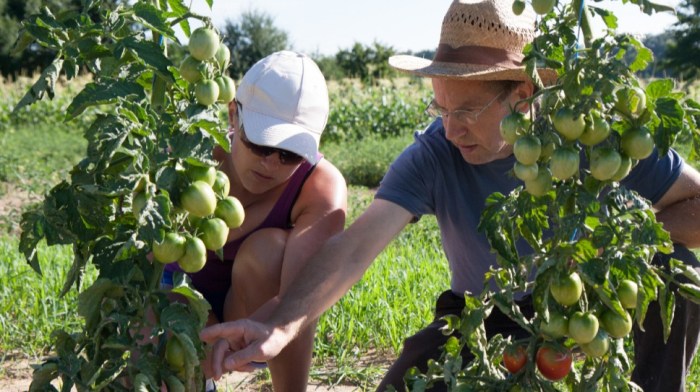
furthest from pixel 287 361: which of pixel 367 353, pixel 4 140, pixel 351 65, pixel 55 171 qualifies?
pixel 351 65

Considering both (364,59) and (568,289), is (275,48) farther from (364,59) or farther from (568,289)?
(568,289)

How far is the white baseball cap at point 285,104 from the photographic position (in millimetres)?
2340

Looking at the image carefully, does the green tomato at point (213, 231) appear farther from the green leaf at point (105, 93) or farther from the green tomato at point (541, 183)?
the green tomato at point (541, 183)

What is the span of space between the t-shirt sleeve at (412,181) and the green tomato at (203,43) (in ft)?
3.25

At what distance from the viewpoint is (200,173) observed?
148 centimetres

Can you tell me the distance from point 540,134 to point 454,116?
78 centimetres

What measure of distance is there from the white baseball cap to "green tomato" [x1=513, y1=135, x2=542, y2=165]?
1.02m

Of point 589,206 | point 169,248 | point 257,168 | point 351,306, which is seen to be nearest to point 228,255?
point 257,168

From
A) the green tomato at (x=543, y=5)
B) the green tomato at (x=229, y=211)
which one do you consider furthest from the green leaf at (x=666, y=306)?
the green tomato at (x=229, y=211)

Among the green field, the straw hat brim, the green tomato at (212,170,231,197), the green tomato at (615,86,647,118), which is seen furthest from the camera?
the green field

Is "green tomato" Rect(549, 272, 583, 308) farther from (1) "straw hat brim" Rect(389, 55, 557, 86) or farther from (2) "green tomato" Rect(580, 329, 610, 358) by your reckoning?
(1) "straw hat brim" Rect(389, 55, 557, 86)

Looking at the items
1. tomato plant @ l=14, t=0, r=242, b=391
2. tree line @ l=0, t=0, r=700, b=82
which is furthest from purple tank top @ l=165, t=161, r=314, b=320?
tree line @ l=0, t=0, r=700, b=82

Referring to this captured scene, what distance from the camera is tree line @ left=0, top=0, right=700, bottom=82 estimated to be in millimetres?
22719

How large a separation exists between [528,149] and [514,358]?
1.28 ft
